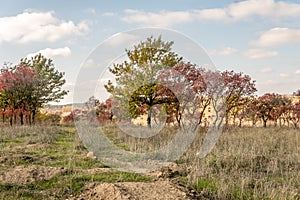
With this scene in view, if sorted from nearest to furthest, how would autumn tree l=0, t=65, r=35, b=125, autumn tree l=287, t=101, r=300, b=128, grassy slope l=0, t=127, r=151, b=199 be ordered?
grassy slope l=0, t=127, r=151, b=199 → autumn tree l=0, t=65, r=35, b=125 → autumn tree l=287, t=101, r=300, b=128

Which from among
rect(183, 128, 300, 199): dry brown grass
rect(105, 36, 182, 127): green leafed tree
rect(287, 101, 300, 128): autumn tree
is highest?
rect(105, 36, 182, 127): green leafed tree

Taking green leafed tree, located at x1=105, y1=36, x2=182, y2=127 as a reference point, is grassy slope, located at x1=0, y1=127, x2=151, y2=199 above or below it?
below

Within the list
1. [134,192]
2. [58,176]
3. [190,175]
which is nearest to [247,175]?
[190,175]

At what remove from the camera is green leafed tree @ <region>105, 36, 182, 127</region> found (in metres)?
14.3

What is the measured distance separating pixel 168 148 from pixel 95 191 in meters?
4.79

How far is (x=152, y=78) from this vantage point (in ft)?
46.9

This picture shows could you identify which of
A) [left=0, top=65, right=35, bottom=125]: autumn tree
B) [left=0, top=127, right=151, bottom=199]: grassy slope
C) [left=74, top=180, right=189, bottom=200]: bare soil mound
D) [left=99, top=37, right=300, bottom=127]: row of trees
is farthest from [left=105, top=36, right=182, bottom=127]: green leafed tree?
[left=0, top=65, right=35, bottom=125]: autumn tree

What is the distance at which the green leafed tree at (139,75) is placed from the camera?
14.3m

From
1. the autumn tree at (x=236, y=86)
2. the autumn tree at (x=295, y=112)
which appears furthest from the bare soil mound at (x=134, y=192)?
the autumn tree at (x=295, y=112)

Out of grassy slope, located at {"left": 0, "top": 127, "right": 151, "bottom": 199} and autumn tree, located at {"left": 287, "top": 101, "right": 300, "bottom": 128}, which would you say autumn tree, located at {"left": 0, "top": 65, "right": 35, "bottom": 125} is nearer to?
grassy slope, located at {"left": 0, "top": 127, "right": 151, "bottom": 199}

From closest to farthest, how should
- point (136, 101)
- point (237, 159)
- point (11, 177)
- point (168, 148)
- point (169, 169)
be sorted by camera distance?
1. point (11, 177)
2. point (169, 169)
3. point (237, 159)
4. point (168, 148)
5. point (136, 101)

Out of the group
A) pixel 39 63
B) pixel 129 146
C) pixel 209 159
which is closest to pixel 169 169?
pixel 209 159

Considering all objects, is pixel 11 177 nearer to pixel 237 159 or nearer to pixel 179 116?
pixel 237 159

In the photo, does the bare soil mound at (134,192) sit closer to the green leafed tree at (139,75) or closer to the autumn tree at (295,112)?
the green leafed tree at (139,75)
